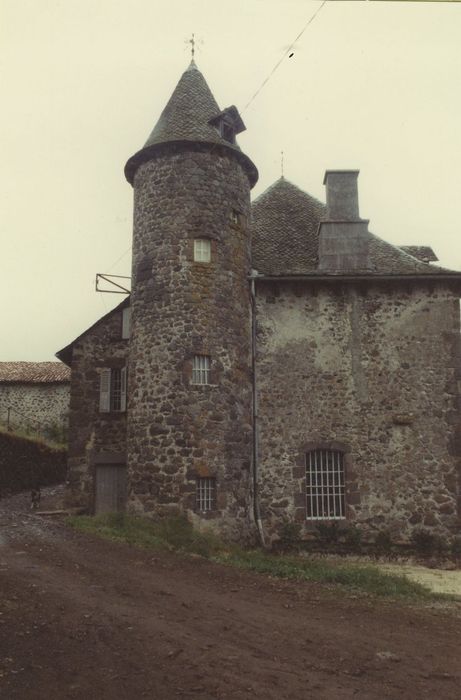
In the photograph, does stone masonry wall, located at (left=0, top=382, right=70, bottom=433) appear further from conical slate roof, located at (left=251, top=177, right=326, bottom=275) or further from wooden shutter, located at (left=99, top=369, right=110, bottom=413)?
conical slate roof, located at (left=251, top=177, right=326, bottom=275)

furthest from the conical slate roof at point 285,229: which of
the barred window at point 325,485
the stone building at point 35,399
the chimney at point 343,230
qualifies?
the stone building at point 35,399

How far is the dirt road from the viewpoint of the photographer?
611 centimetres

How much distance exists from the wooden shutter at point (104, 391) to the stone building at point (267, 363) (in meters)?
3.01

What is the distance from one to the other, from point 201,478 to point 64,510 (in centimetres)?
562

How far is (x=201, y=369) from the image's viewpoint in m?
15.2

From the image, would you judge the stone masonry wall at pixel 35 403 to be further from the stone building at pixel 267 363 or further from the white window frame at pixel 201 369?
the white window frame at pixel 201 369

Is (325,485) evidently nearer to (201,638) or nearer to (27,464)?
(201,638)

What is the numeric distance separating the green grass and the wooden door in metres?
2.40

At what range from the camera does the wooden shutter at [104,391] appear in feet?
62.0

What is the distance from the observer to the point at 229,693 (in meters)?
5.90

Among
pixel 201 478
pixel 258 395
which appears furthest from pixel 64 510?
pixel 258 395

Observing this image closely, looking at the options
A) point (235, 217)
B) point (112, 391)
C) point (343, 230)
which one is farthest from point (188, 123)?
point (112, 391)

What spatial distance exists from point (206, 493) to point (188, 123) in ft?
31.1

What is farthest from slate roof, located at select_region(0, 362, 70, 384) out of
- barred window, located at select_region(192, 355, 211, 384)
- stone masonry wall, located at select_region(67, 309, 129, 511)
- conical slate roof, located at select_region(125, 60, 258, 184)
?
barred window, located at select_region(192, 355, 211, 384)
